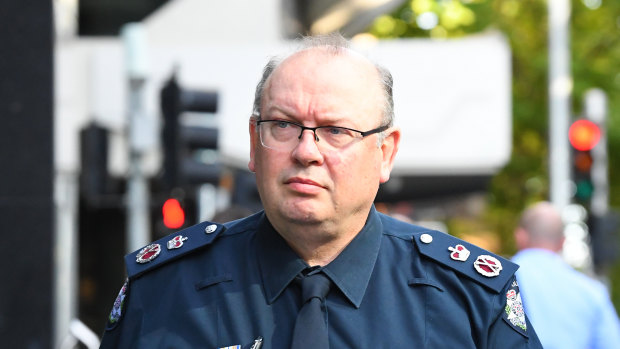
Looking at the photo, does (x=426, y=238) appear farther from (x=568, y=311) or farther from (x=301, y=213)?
(x=568, y=311)

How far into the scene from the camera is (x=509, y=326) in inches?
107

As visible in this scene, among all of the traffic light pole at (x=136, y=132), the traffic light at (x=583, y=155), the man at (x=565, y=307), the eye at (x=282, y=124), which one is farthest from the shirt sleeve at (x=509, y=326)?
the traffic light at (x=583, y=155)

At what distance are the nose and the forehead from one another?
0.06 m

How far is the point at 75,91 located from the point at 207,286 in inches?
647

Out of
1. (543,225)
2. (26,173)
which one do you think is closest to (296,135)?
(26,173)

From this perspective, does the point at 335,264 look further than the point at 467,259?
No

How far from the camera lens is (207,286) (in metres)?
2.74

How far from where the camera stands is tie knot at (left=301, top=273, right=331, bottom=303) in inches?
105

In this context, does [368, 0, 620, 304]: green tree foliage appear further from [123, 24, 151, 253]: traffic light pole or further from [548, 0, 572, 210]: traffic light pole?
Answer: [123, 24, 151, 253]: traffic light pole

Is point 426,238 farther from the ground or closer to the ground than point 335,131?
closer to the ground

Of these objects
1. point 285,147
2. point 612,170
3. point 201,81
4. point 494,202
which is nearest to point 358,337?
point 285,147

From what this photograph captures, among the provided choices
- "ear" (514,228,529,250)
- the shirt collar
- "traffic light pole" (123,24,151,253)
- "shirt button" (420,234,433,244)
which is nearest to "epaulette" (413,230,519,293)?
"shirt button" (420,234,433,244)

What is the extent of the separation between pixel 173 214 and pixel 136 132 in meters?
1.15

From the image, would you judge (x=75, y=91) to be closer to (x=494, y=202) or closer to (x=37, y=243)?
(x=494, y=202)
